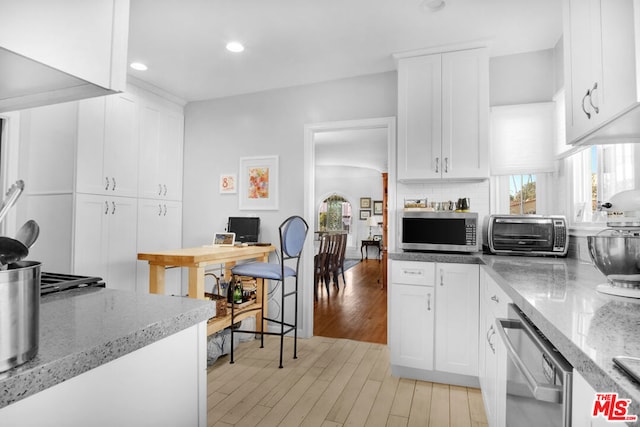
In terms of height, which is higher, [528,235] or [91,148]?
[91,148]

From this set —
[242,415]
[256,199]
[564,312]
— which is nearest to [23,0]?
[564,312]

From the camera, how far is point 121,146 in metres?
3.47

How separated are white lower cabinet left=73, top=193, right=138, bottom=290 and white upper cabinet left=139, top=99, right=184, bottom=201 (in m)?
0.34

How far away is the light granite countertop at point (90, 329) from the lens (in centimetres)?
51

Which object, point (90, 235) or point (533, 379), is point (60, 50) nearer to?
point (533, 379)

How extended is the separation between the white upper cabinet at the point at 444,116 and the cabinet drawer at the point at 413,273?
0.79 m

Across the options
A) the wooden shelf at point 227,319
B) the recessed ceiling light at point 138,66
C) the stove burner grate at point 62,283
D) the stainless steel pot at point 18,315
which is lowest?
the wooden shelf at point 227,319

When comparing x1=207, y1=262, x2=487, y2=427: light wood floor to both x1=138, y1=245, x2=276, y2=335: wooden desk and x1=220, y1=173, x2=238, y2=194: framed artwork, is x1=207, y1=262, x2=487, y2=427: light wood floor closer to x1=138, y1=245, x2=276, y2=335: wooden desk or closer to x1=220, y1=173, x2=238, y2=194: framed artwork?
x1=138, y1=245, x2=276, y2=335: wooden desk

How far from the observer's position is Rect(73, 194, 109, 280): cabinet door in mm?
3032

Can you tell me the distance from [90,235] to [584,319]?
3552mm

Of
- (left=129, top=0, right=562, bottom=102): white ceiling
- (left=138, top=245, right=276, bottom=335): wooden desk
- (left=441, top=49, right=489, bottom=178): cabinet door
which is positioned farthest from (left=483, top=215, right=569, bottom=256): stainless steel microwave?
(left=138, top=245, right=276, bottom=335): wooden desk

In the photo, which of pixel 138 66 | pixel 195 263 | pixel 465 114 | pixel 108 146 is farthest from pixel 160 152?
pixel 465 114

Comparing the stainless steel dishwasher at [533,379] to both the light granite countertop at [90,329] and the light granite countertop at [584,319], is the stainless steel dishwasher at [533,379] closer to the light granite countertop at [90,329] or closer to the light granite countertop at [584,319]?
the light granite countertop at [584,319]

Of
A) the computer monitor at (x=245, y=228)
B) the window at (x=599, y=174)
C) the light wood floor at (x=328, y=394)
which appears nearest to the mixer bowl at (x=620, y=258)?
the window at (x=599, y=174)
